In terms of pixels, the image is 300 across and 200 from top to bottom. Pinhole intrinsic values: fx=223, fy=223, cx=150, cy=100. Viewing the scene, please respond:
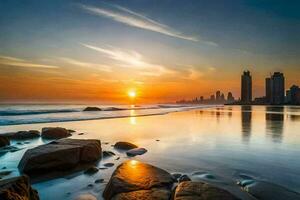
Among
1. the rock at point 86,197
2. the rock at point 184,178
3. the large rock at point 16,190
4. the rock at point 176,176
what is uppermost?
the large rock at point 16,190

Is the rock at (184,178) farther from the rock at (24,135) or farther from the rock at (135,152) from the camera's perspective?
the rock at (24,135)

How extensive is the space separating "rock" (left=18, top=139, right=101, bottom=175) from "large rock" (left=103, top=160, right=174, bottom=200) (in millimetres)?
2500

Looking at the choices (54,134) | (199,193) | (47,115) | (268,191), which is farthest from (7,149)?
(47,115)

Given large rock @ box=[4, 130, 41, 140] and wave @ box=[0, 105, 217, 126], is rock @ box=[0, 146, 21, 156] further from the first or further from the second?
wave @ box=[0, 105, 217, 126]

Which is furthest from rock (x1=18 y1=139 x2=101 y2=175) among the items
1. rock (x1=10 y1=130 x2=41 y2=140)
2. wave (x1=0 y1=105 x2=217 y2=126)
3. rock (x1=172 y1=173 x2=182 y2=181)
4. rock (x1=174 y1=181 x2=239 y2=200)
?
wave (x1=0 y1=105 x2=217 y2=126)

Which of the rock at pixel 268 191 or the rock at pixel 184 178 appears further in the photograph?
the rock at pixel 184 178

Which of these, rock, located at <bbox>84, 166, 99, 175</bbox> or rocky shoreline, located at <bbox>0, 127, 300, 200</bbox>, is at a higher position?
rocky shoreline, located at <bbox>0, 127, 300, 200</bbox>

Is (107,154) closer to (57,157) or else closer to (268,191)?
(57,157)

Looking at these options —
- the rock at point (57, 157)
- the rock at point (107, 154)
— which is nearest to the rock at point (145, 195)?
the rock at point (57, 157)

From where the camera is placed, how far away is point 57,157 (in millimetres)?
7801

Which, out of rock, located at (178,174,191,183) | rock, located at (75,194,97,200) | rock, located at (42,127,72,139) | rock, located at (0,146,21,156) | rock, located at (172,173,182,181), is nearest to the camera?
rock, located at (75,194,97,200)

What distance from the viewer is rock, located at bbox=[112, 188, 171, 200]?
484 cm

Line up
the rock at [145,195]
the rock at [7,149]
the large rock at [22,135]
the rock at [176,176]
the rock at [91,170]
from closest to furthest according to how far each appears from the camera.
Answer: the rock at [145,195] < the rock at [176,176] < the rock at [91,170] < the rock at [7,149] < the large rock at [22,135]

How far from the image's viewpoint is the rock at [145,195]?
4844 millimetres
